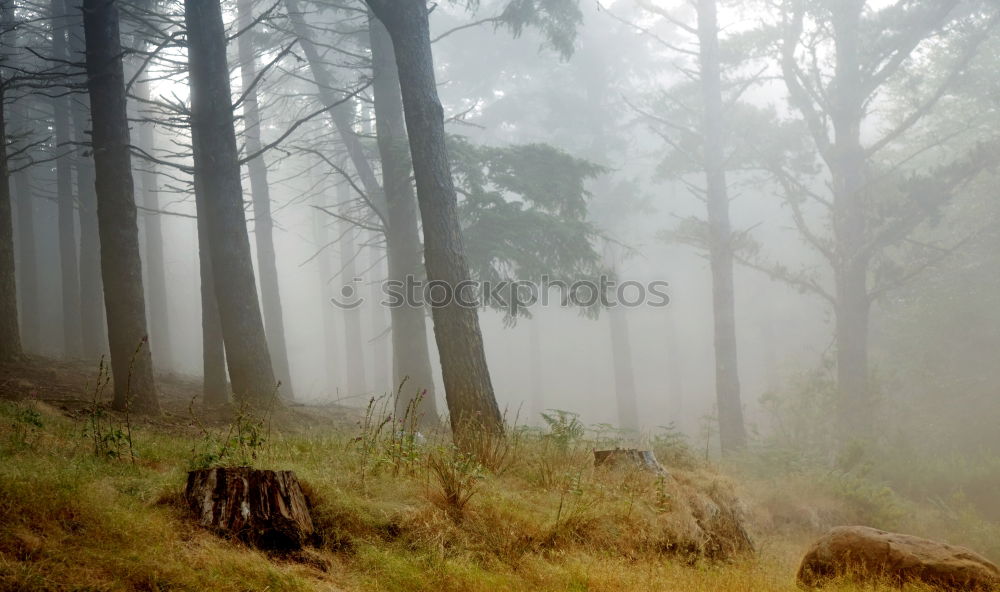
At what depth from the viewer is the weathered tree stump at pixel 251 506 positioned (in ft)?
11.9

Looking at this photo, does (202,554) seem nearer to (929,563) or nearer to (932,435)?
(929,563)

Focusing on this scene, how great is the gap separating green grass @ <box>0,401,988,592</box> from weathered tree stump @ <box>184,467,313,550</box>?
10cm

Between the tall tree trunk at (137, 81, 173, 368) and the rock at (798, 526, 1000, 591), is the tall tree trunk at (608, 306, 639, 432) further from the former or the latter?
the rock at (798, 526, 1000, 591)

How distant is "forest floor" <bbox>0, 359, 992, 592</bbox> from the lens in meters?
3.10

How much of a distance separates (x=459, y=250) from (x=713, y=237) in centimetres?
938

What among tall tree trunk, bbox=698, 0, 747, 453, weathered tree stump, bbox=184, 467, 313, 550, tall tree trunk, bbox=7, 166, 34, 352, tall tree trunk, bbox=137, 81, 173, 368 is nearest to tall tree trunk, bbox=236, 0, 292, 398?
tall tree trunk, bbox=137, 81, 173, 368

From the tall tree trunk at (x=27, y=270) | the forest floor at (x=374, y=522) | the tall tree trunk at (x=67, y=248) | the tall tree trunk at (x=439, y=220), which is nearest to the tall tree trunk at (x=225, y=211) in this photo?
the forest floor at (x=374, y=522)

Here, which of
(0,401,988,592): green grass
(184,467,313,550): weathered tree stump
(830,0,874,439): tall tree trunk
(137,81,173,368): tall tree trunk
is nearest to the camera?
(0,401,988,592): green grass

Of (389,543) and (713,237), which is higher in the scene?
(713,237)

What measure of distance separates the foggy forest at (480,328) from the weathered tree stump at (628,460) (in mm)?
32

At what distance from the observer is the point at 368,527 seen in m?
4.00

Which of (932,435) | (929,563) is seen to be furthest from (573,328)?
(929,563)

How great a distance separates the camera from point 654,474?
18.5 feet

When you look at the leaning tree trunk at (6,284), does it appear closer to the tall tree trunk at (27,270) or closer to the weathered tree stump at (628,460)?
the weathered tree stump at (628,460)
